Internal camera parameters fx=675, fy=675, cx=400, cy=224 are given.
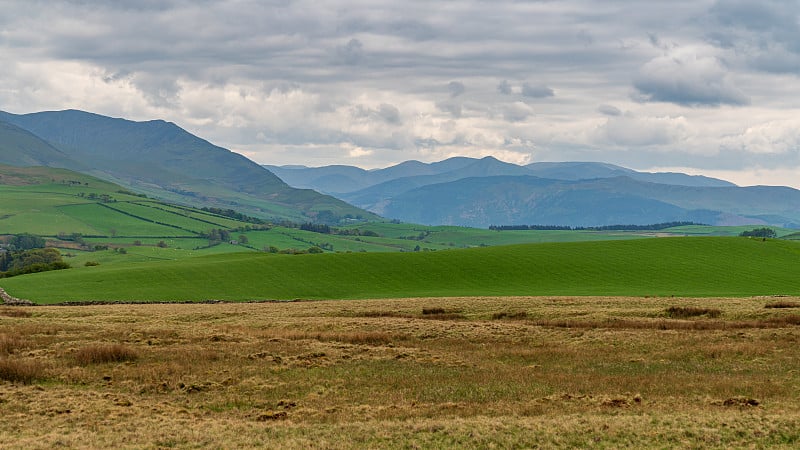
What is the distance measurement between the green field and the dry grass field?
3212 centimetres

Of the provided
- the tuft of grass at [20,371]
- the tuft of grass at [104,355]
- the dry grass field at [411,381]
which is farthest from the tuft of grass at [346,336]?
the tuft of grass at [20,371]

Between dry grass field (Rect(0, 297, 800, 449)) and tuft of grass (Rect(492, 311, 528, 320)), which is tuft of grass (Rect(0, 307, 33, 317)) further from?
tuft of grass (Rect(492, 311, 528, 320))

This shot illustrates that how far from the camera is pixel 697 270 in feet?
327

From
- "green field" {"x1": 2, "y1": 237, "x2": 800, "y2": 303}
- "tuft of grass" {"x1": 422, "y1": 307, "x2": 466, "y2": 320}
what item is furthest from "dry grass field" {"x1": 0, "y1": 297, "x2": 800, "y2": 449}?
"green field" {"x1": 2, "y1": 237, "x2": 800, "y2": 303}

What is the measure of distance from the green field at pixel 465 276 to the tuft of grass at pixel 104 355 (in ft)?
156

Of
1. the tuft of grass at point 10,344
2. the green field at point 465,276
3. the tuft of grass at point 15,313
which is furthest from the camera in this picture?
the green field at point 465,276

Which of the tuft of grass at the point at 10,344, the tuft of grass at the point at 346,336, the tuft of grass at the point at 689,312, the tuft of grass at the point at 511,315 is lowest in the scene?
the tuft of grass at the point at 10,344

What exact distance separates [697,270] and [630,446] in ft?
287

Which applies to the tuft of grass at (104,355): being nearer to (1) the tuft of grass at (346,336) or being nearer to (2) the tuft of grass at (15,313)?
(1) the tuft of grass at (346,336)

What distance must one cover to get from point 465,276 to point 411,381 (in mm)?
69847

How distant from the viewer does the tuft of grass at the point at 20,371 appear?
102ft

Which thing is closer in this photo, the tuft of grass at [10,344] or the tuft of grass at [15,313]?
the tuft of grass at [10,344]

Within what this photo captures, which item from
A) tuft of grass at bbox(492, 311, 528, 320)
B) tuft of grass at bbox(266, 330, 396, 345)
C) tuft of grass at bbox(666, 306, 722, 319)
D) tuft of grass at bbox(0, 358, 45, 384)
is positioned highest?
tuft of grass at bbox(666, 306, 722, 319)

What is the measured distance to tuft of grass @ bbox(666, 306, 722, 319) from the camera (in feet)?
172
